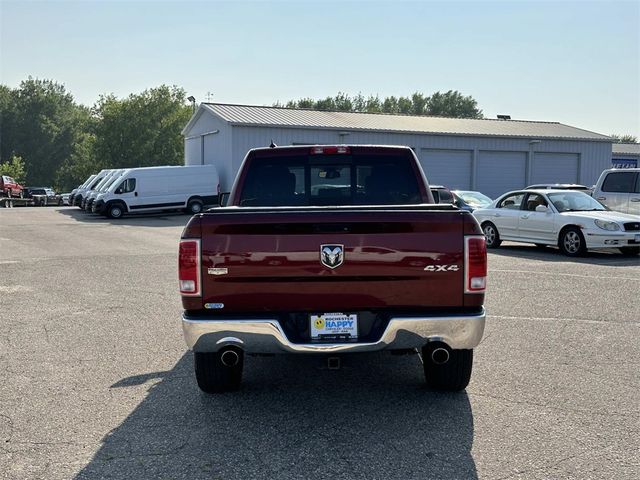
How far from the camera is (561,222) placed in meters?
14.6

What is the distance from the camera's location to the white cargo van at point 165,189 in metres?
32.1

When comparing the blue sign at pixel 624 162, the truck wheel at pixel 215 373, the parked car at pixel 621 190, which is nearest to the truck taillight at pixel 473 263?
the truck wheel at pixel 215 373

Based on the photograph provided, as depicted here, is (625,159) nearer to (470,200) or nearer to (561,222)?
(470,200)

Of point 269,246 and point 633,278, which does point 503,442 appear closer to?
point 269,246

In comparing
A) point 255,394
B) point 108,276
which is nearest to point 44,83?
point 108,276

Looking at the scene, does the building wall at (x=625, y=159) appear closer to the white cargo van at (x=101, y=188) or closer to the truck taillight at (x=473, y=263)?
the white cargo van at (x=101, y=188)

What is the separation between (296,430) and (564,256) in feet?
38.1

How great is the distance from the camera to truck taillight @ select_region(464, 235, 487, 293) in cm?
423

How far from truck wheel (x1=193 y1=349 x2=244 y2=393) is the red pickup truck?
52cm

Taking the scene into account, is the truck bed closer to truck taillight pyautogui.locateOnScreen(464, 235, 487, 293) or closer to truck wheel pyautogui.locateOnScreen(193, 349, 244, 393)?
truck taillight pyautogui.locateOnScreen(464, 235, 487, 293)

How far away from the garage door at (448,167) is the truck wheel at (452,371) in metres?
30.1

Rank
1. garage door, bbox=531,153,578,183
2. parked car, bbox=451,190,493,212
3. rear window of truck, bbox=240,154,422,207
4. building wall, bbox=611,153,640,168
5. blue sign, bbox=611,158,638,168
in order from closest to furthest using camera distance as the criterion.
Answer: rear window of truck, bbox=240,154,422,207
parked car, bbox=451,190,493,212
garage door, bbox=531,153,578,183
blue sign, bbox=611,158,638,168
building wall, bbox=611,153,640,168

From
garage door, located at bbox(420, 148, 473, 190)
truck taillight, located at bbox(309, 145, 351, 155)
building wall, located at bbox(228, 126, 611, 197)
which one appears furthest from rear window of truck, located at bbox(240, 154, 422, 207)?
garage door, located at bbox(420, 148, 473, 190)

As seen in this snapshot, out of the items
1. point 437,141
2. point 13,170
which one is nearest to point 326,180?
point 437,141
